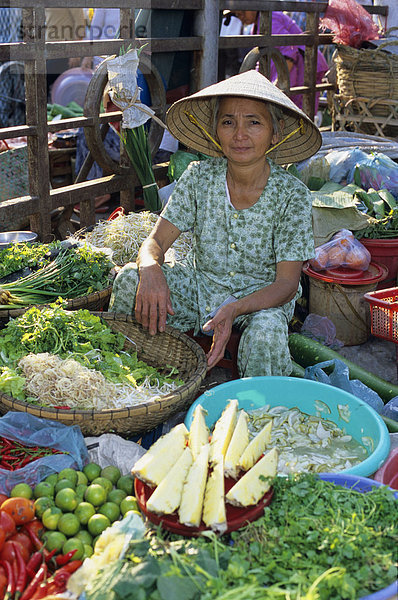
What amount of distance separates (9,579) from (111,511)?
41 cm

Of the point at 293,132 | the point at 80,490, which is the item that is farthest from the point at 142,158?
the point at 80,490

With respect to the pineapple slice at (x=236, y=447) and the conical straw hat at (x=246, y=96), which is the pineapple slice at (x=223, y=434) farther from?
the conical straw hat at (x=246, y=96)

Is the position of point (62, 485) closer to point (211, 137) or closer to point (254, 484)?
point (254, 484)

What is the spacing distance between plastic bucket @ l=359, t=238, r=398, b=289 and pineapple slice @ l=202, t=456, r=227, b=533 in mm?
2761

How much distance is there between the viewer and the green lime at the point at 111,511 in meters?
2.17

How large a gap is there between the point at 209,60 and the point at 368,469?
386cm

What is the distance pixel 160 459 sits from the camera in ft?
6.81

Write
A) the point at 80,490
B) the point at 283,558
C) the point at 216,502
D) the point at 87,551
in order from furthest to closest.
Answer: the point at 80,490, the point at 87,551, the point at 216,502, the point at 283,558

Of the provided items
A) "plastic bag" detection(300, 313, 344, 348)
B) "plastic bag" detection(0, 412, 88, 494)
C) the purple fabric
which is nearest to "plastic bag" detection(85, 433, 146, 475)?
"plastic bag" detection(0, 412, 88, 494)

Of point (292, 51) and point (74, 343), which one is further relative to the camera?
point (292, 51)

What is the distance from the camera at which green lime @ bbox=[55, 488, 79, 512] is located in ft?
7.05

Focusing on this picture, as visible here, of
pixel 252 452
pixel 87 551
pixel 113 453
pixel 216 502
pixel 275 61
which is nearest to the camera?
pixel 216 502

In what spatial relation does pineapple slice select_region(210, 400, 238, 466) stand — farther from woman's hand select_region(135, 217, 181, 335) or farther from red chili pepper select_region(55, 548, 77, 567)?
woman's hand select_region(135, 217, 181, 335)

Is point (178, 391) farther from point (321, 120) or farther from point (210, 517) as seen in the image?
point (321, 120)
